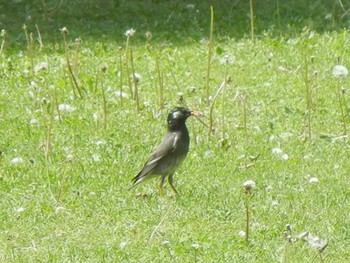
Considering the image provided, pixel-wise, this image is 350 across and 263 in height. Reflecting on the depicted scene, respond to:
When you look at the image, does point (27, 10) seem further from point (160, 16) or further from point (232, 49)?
point (232, 49)

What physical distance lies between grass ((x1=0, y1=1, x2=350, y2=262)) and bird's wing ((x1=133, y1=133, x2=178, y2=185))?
0.50 feet

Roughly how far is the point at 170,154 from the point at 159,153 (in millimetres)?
76

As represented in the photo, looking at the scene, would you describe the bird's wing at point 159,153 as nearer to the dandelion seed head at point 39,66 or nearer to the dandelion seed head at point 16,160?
the dandelion seed head at point 16,160

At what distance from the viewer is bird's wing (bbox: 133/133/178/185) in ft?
23.2

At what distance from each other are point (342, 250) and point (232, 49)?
4.45 meters

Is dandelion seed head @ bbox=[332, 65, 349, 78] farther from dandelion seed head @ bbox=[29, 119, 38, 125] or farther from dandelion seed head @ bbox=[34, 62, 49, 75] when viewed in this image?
dandelion seed head @ bbox=[29, 119, 38, 125]

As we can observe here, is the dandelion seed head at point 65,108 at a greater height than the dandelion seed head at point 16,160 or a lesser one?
lesser

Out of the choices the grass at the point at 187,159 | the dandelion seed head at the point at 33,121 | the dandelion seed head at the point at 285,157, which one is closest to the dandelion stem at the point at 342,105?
the grass at the point at 187,159

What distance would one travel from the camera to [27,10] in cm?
1209

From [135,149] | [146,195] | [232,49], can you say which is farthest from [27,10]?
[146,195]

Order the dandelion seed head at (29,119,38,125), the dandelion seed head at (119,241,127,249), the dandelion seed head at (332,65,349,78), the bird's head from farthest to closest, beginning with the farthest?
the dandelion seed head at (332,65,349,78)
the dandelion seed head at (29,119,38,125)
the bird's head
the dandelion seed head at (119,241,127,249)

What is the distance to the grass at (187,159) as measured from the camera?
6430 millimetres

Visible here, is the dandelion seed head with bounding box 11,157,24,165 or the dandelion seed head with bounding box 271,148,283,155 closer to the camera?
the dandelion seed head with bounding box 11,157,24,165

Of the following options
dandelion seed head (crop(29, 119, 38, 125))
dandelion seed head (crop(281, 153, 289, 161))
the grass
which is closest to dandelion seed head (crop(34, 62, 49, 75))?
the grass
